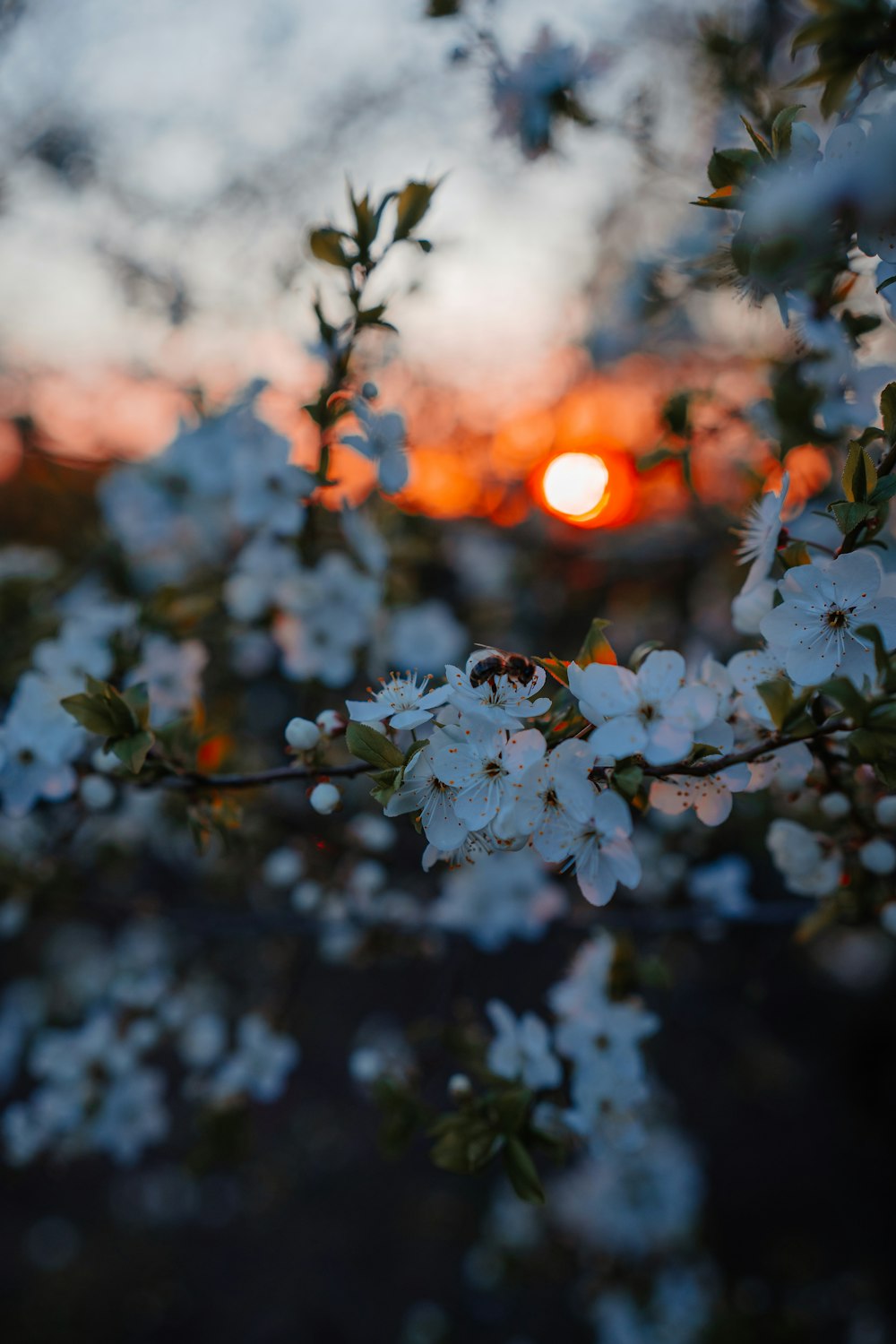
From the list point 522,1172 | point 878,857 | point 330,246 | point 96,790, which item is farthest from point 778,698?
point 96,790

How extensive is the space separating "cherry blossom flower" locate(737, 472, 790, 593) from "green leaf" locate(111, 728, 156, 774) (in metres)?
0.89

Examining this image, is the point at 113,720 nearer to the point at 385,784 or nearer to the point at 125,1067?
the point at 385,784

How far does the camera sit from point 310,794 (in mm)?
1148

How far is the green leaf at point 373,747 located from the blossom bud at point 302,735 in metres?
0.17

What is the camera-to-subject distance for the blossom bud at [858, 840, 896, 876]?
4.39 feet

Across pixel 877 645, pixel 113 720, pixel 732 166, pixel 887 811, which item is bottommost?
pixel 887 811

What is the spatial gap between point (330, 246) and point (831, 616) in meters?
0.97

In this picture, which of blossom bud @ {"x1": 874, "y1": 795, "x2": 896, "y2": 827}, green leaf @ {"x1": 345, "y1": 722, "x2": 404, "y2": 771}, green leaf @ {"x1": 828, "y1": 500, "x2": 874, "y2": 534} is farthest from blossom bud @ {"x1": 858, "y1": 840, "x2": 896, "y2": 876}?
green leaf @ {"x1": 345, "y1": 722, "x2": 404, "y2": 771}

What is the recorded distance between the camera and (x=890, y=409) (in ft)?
3.22

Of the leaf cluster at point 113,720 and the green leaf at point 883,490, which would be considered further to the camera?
the leaf cluster at point 113,720

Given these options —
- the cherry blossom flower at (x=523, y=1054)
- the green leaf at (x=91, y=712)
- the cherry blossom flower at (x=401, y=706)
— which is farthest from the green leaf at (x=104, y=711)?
the cherry blossom flower at (x=523, y=1054)

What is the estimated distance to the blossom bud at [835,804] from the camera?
1335mm

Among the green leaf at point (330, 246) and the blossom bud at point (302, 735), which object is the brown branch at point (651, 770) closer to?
the blossom bud at point (302, 735)

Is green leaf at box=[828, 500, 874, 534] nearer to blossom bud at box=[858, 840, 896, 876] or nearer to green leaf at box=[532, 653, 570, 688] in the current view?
green leaf at box=[532, 653, 570, 688]
